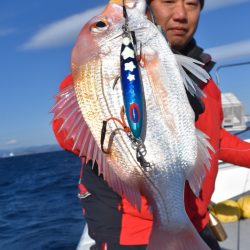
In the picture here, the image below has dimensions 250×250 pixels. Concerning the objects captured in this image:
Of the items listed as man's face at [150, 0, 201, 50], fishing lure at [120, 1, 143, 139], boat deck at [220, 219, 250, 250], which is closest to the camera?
fishing lure at [120, 1, 143, 139]

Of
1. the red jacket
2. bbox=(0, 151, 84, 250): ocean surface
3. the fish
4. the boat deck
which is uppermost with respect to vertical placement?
the fish

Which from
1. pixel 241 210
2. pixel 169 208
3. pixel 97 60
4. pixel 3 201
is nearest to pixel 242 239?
pixel 241 210

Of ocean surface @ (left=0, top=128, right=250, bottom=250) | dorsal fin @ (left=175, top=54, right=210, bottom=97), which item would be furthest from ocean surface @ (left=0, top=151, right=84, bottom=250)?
dorsal fin @ (left=175, top=54, right=210, bottom=97)

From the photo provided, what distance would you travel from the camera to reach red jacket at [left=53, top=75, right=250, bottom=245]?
202cm

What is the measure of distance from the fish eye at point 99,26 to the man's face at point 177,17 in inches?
15.2

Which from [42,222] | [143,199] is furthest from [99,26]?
[42,222]

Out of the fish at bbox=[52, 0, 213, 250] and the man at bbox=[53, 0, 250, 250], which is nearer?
the fish at bbox=[52, 0, 213, 250]

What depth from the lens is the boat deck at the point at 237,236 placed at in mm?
3884

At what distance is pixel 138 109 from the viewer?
4.85 ft

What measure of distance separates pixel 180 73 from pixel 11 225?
1197 centimetres

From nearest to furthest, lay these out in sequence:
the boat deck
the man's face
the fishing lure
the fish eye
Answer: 1. the fishing lure
2. the fish eye
3. the man's face
4. the boat deck

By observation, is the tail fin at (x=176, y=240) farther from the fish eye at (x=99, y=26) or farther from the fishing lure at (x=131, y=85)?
the fish eye at (x=99, y=26)

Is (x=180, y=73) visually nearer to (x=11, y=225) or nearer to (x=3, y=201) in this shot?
(x=11, y=225)

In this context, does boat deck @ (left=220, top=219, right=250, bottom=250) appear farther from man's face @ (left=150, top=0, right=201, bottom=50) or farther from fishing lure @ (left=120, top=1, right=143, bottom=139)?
fishing lure @ (left=120, top=1, right=143, bottom=139)
